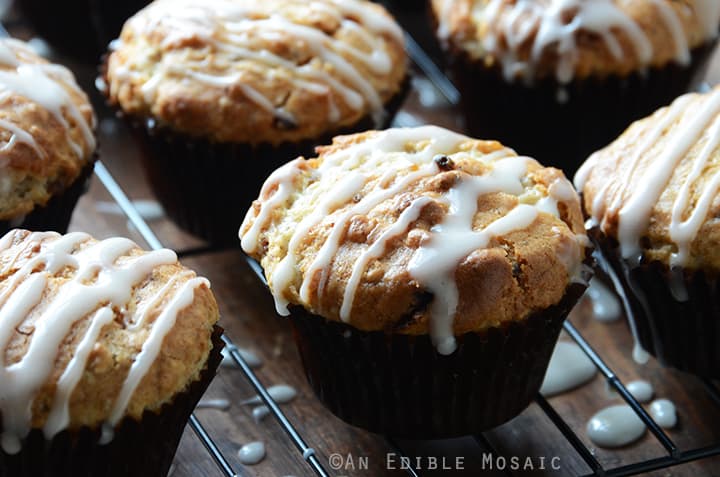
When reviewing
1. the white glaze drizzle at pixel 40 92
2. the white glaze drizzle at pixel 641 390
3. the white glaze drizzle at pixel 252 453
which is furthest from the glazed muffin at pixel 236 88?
the white glaze drizzle at pixel 641 390

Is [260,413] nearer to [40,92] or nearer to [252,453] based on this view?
[252,453]

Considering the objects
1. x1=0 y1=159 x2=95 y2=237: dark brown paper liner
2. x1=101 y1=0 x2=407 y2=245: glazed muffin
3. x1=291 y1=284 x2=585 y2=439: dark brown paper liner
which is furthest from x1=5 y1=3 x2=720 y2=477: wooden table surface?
x1=0 y1=159 x2=95 y2=237: dark brown paper liner

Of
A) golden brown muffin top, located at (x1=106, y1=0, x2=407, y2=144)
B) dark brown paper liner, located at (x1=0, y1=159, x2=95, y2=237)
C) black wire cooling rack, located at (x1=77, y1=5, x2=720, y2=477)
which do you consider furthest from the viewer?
golden brown muffin top, located at (x1=106, y1=0, x2=407, y2=144)

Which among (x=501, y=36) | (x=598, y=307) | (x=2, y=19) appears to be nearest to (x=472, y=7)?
(x=501, y=36)

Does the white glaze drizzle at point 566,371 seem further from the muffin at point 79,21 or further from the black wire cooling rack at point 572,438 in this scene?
the muffin at point 79,21

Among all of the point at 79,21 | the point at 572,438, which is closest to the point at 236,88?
the point at 572,438

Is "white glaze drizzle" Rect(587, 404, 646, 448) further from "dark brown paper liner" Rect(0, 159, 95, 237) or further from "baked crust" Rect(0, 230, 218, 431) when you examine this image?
"dark brown paper liner" Rect(0, 159, 95, 237)
